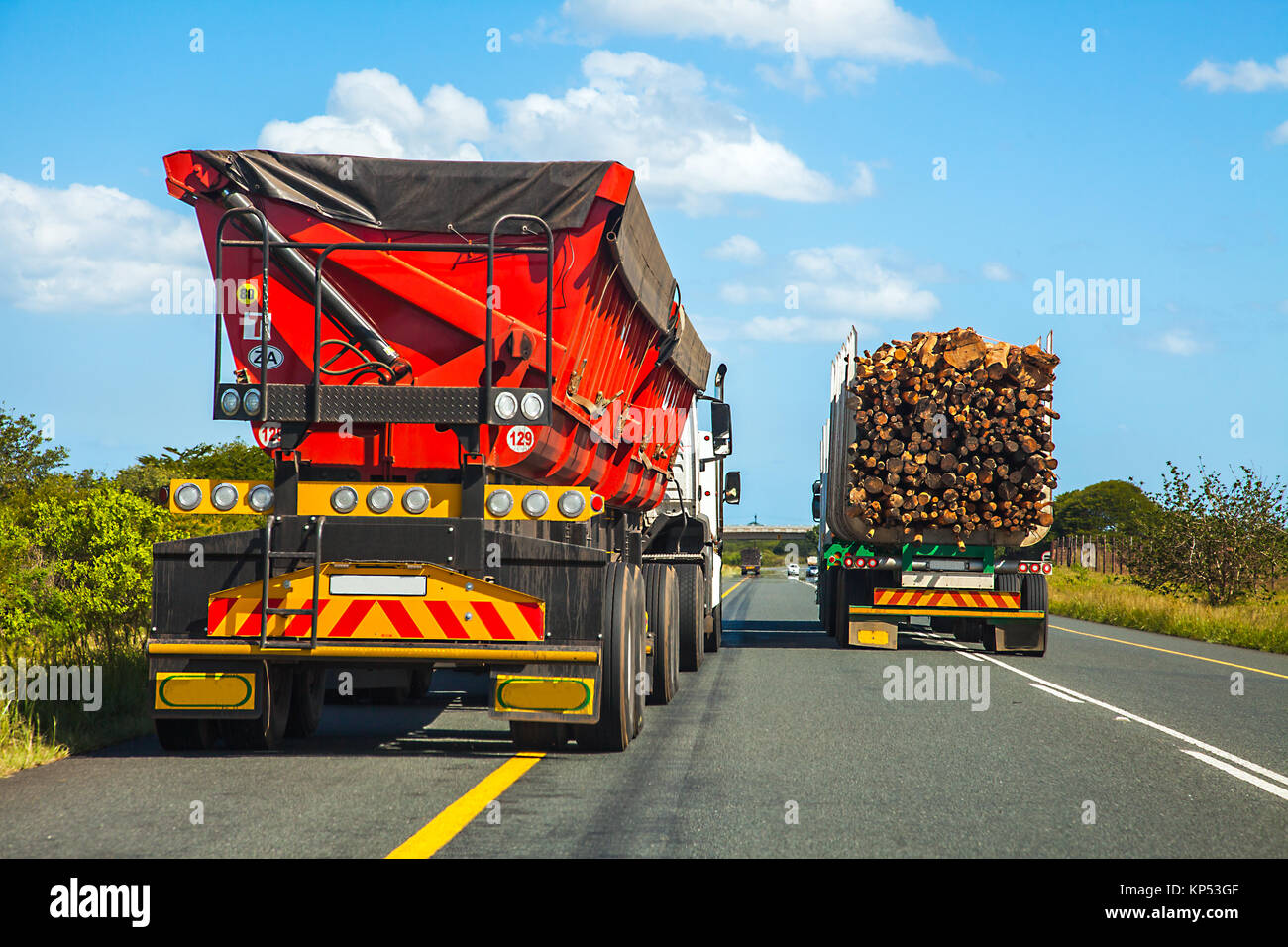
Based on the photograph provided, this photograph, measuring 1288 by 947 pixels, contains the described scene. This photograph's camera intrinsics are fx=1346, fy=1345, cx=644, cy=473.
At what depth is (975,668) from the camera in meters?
15.0

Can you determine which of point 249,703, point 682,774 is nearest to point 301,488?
point 249,703

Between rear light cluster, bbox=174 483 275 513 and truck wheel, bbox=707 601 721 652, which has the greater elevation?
rear light cluster, bbox=174 483 275 513

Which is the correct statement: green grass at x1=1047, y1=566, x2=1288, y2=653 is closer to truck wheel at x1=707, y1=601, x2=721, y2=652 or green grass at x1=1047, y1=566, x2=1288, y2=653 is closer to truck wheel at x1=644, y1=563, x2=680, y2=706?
truck wheel at x1=707, y1=601, x2=721, y2=652

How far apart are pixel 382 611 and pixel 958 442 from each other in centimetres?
1124

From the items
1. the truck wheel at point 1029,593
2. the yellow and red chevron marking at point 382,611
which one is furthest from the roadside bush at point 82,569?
the truck wheel at point 1029,593

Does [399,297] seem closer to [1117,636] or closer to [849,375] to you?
[849,375]

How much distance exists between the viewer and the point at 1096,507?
104 m

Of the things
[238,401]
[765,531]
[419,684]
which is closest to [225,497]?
[238,401]

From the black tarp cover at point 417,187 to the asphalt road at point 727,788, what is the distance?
10.7 feet

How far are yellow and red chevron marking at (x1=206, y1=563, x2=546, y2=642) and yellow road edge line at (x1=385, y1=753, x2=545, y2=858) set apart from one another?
2.45 ft

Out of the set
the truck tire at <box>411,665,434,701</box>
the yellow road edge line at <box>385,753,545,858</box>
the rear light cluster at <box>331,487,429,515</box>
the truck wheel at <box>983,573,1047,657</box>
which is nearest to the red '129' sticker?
the rear light cluster at <box>331,487,429,515</box>

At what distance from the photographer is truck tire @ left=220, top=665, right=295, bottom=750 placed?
7.97 m

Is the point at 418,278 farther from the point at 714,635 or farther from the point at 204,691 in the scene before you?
the point at 714,635

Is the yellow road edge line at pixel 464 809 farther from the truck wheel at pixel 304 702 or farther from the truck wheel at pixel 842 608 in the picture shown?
the truck wheel at pixel 842 608
